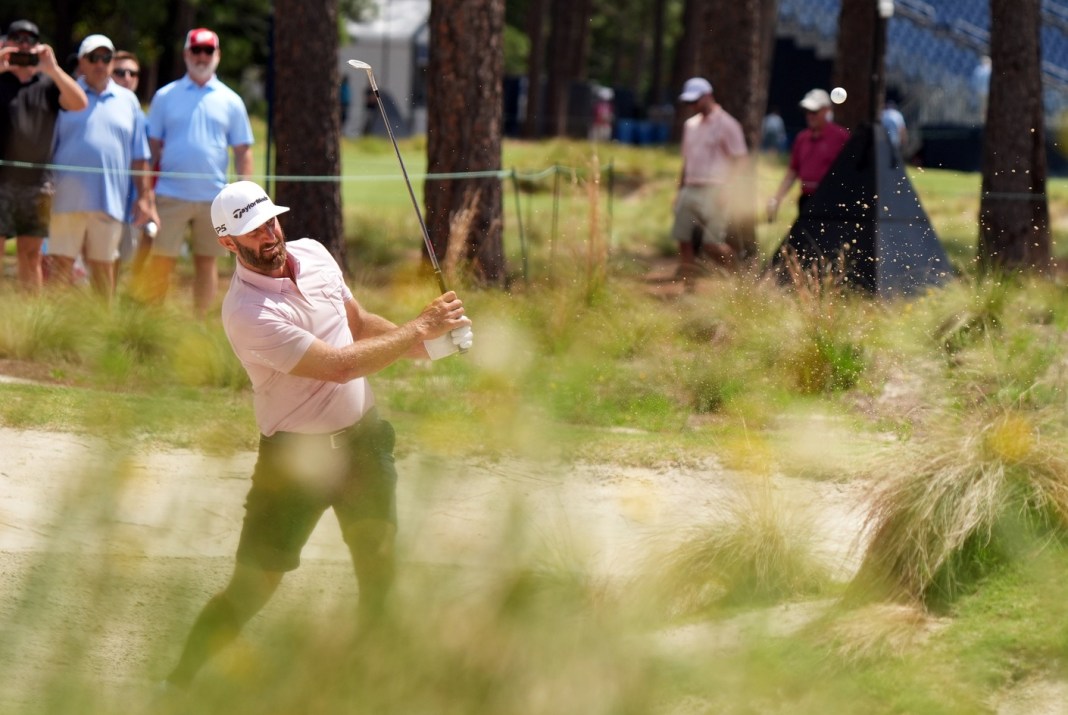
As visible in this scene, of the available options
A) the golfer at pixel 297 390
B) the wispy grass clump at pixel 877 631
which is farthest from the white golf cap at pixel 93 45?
the wispy grass clump at pixel 877 631

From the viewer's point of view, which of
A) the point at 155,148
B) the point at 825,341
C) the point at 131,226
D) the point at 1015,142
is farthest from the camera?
the point at 1015,142

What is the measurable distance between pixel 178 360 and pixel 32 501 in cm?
252

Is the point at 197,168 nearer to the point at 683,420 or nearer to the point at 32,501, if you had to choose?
the point at 683,420

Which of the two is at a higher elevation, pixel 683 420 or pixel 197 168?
pixel 197 168

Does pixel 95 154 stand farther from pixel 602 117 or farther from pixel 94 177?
pixel 602 117

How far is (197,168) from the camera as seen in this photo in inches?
380

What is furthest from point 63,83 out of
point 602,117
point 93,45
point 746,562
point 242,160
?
point 602,117

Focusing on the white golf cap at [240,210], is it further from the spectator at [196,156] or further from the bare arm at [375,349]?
the spectator at [196,156]

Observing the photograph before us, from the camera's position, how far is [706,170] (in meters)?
12.5

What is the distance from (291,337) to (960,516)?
2071mm

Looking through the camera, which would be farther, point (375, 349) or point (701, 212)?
point (701, 212)

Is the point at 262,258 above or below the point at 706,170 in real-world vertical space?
above

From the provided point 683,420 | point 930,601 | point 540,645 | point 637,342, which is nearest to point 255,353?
point 540,645

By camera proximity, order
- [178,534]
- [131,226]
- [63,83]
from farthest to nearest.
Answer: [131,226] < [63,83] < [178,534]
